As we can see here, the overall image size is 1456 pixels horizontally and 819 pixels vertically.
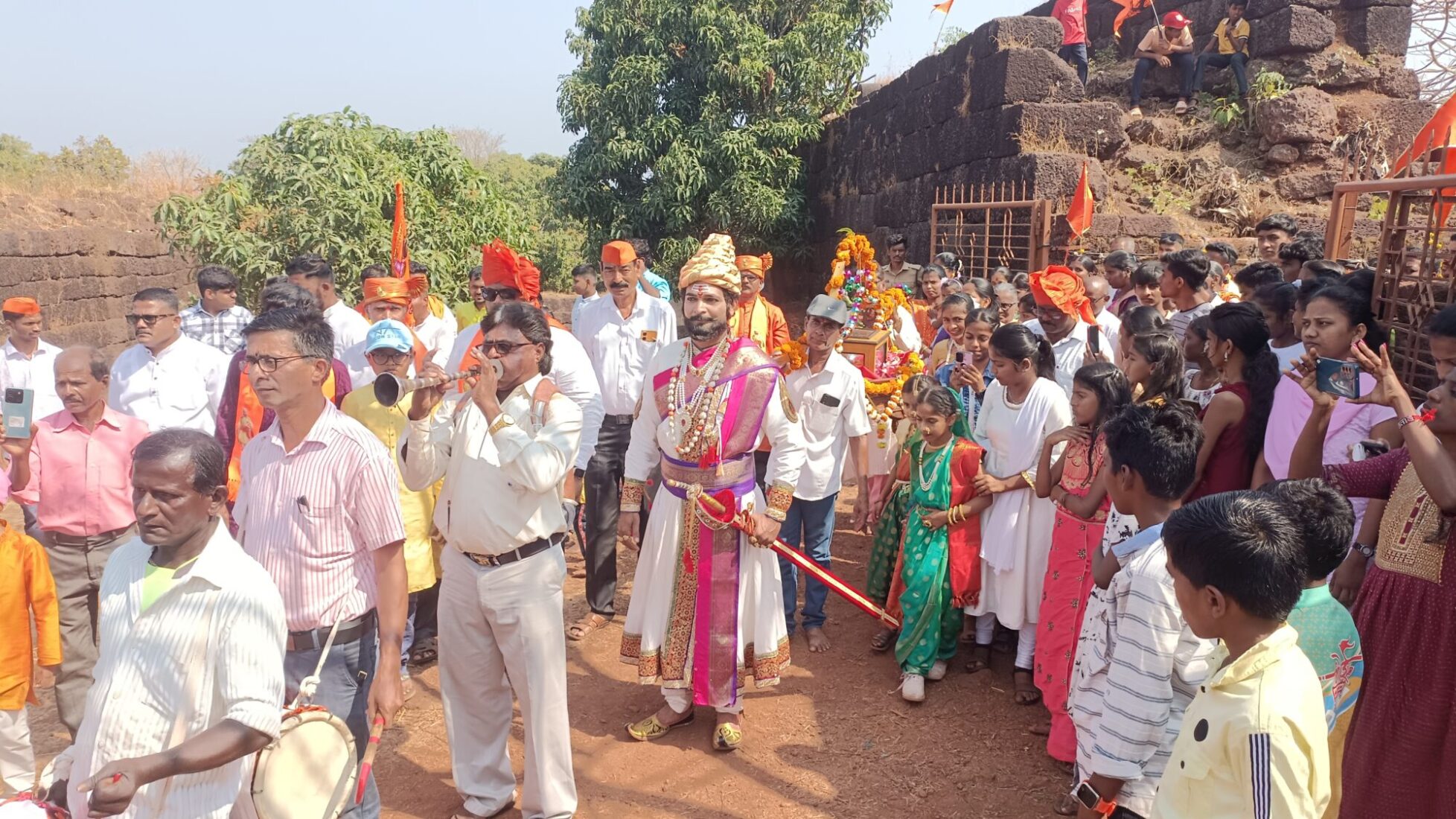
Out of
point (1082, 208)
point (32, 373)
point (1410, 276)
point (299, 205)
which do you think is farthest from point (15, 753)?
point (1082, 208)

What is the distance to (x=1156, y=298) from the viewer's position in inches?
240

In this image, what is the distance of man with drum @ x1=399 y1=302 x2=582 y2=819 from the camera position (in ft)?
10.4

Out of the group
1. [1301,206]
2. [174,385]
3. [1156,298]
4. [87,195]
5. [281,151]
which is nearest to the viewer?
[174,385]

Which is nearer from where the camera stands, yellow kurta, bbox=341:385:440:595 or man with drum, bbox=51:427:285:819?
man with drum, bbox=51:427:285:819

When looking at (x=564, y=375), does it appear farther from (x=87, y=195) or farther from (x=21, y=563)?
(x=87, y=195)

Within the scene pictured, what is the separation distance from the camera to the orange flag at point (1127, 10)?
1252cm

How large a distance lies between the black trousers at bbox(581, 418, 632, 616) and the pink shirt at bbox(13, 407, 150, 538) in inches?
91.8

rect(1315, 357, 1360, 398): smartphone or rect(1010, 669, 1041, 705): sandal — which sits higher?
rect(1315, 357, 1360, 398): smartphone

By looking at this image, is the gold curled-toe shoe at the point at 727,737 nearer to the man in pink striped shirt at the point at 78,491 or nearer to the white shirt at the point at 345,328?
the man in pink striped shirt at the point at 78,491

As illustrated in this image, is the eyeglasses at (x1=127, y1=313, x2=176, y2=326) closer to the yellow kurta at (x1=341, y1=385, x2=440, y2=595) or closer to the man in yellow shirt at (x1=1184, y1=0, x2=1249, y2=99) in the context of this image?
the yellow kurta at (x1=341, y1=385, x2=440, y2=595)

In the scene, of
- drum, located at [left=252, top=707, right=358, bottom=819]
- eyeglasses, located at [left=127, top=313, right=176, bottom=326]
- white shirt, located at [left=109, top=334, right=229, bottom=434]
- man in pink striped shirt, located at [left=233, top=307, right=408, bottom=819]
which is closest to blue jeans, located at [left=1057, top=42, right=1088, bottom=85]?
white shirt, located at [left=109, top=334, right=229, bottom=434]

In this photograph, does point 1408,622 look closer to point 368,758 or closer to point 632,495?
point 632,495

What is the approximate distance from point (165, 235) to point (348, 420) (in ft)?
24.0

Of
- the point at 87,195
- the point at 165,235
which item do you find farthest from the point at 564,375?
the point at 87,195
